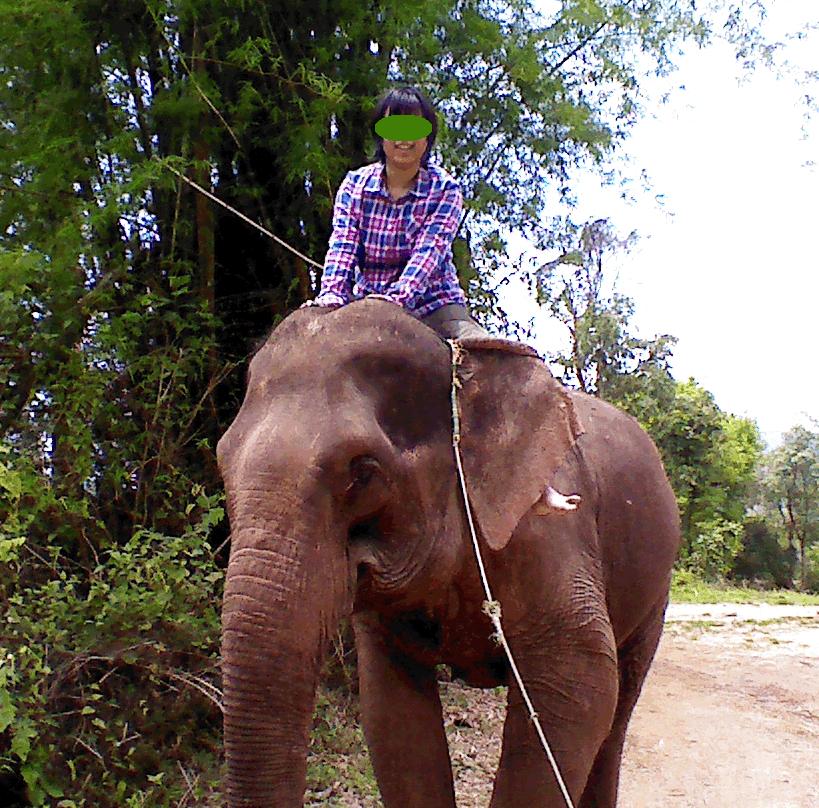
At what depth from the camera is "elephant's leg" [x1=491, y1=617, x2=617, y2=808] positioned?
A: 3.58 m

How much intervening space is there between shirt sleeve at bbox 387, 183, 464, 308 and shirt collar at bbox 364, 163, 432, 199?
6cm

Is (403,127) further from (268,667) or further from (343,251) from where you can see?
(268,667)

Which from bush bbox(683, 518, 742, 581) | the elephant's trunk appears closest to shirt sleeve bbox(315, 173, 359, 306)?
the elephant's trunk

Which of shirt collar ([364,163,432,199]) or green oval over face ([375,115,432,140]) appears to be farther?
shirt collar ([364,163,432,199])

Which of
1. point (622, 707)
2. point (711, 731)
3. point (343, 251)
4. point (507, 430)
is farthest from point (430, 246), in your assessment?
point (711, 731)

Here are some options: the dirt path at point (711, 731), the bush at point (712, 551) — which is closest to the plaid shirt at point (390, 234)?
the dirt path at point (711, 731)

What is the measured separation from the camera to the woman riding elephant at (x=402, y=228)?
3594mm

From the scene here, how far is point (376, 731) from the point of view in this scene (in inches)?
159

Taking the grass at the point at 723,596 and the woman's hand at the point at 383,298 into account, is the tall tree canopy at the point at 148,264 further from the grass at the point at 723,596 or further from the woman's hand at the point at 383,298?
the grass at the point at 723,596

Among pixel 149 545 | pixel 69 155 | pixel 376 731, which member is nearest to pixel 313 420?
pixel 376 731

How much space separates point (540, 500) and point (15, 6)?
428 centimetres

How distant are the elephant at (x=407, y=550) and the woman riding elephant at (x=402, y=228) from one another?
1.16 ft

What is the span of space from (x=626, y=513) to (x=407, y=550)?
1653mm

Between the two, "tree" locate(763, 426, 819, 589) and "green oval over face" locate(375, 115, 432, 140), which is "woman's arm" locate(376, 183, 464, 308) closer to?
"green oval over face" locate(375, 115, 432, 140)
